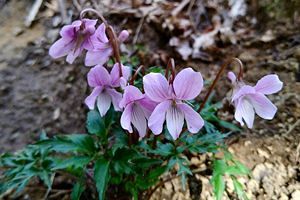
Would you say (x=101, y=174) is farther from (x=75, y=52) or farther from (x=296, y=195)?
(x=296, y=195)

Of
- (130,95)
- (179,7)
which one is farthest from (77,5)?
(130,95)

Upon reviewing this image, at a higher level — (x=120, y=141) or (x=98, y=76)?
(x=98, y=76)

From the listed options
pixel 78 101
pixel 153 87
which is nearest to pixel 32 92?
pixel 78 101

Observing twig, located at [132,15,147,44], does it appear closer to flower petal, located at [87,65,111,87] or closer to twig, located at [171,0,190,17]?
twig, located at [171,0,190,17]

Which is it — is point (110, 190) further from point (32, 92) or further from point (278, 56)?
point (278, 56)

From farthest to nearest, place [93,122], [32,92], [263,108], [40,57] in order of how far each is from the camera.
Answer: [40,57]
[32,92]
[93,122]
[263,108]

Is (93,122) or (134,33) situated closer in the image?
(93,122)

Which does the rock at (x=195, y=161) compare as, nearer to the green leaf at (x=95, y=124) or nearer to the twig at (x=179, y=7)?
the green leaf at (x=95, y=124)
